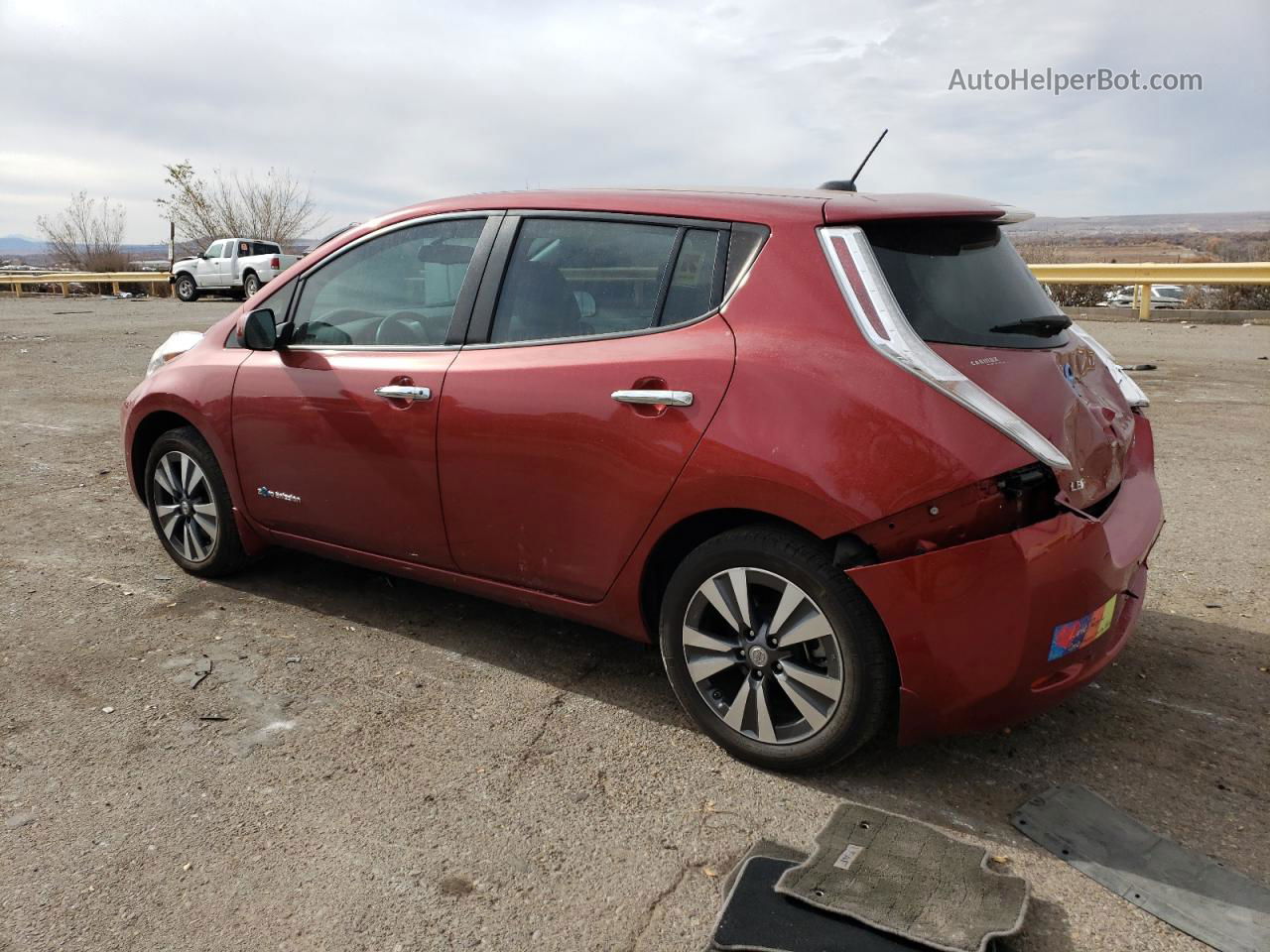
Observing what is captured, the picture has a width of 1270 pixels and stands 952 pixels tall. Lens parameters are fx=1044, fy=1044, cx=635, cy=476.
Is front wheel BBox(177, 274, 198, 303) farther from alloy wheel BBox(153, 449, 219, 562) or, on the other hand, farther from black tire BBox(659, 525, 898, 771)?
black tire BBox(659, 525, 898, 771)

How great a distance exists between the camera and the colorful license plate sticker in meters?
2.80

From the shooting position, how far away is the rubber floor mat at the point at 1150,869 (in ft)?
8.06

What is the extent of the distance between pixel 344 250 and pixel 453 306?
701mm

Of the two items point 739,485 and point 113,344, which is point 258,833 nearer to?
point 739,485

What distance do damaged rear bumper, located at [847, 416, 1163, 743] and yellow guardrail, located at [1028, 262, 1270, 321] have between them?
13.6m

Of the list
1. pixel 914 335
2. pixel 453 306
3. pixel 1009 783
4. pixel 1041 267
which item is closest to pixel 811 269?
pixel 914 335

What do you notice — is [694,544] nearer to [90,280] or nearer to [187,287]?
[187,287]

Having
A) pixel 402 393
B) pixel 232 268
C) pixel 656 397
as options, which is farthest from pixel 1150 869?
pixel 232 268

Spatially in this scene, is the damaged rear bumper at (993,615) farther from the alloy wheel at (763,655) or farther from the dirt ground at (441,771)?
the dirt ground at (441,771)

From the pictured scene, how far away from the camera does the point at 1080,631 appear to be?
9.42 feet

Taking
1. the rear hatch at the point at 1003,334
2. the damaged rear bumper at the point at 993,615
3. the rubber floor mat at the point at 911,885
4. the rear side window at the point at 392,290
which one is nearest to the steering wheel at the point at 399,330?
the rear side window at the point at 392,290

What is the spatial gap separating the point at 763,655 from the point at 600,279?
1340 millimetres

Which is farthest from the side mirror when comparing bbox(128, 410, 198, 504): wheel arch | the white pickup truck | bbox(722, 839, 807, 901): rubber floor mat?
the white pickup truck

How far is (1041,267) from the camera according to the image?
18938 mm
